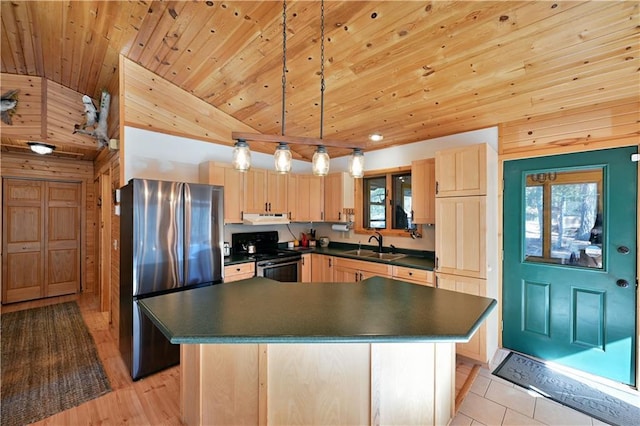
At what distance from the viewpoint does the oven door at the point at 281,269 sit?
352cm

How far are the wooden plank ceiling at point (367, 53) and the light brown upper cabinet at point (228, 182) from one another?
0.82 meters

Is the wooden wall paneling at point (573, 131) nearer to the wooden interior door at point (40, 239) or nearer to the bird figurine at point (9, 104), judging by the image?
the bird figurine at point (9, 104)

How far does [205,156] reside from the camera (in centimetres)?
369

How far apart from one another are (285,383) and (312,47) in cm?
250

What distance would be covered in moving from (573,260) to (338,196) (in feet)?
9.02

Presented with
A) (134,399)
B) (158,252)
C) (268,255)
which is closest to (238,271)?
(268,255)

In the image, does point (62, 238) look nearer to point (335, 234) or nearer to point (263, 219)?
point (263, 219)

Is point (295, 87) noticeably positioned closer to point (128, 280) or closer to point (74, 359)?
point (128, 280)

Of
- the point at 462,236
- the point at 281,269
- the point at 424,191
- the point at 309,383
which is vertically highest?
the point at 424,191

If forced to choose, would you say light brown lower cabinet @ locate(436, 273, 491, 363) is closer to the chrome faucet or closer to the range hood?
the chrome faucet

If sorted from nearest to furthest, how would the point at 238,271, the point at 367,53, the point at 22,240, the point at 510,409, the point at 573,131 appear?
the point at 510,409
the point at 367,53
the point at 573,131
the point at 238,271
the point at 22,240

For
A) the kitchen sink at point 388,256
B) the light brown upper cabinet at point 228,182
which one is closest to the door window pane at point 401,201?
the kitchen sink at point 388,256

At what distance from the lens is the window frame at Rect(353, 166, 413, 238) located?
3852 millimetres

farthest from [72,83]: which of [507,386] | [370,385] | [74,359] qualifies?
[507,386]
